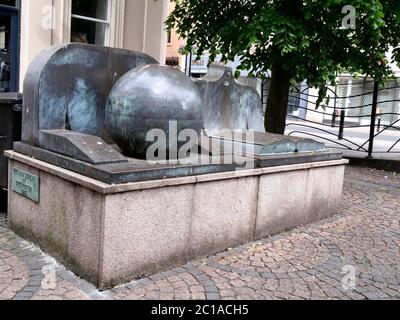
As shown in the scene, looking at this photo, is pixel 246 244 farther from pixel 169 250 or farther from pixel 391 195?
pixel 391 195

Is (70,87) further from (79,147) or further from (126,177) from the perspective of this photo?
(126,177)

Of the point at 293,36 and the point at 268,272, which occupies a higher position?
the point at 293,36

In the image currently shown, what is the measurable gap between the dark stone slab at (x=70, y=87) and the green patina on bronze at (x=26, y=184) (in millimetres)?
334

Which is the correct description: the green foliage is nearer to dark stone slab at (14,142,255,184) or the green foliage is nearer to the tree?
the tree

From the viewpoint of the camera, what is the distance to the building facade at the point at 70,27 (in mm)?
9359

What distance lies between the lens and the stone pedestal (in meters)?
3.74

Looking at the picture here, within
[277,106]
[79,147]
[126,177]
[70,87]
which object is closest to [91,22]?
[277,106]

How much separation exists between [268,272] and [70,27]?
26.1 ft

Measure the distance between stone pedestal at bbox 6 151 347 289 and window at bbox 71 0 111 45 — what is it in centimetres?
658

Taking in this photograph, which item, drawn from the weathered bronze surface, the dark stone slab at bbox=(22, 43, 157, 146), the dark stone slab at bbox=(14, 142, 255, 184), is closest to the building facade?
the dark stone slab at bbox=(22, 43, 157, 146)

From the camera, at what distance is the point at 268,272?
13.9 ft

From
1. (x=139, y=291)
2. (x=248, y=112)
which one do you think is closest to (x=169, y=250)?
(x=139, y=291)

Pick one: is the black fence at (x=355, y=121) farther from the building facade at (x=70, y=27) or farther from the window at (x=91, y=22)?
the window at (x=91, y=22)

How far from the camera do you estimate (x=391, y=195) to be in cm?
789
